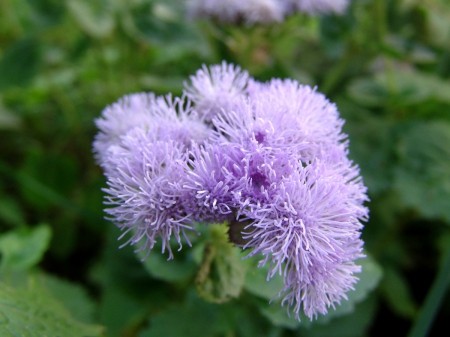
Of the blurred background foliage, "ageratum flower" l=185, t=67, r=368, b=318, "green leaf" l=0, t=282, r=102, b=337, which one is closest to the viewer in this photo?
"ageratum flower" l=185, t=67, r=368, b=318

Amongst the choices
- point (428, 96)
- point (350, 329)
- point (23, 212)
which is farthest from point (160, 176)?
point (23, 212)

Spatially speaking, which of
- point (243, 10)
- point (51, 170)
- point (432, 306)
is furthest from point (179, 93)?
point (432, 306)

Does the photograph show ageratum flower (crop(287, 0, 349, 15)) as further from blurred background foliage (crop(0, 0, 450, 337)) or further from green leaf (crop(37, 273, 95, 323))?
green leaf (crop(37, 273, 95, 323))

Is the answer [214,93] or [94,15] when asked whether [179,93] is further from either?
[214,93]

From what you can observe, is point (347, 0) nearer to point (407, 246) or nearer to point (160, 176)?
point (407, 246)

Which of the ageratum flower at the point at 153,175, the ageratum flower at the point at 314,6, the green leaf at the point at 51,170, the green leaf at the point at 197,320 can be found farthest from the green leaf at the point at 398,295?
the green leaf at the point at 51,170

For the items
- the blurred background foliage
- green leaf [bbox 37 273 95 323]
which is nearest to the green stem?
the blurred background foliage

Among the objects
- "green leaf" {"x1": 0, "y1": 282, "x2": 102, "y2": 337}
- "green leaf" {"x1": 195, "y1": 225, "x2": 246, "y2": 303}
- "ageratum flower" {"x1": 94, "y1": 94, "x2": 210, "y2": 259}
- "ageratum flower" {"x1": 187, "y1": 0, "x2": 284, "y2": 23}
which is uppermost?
"ageratum flower" {"x1": 187, "y1": 0, "x2": 284, "y2": 23}
